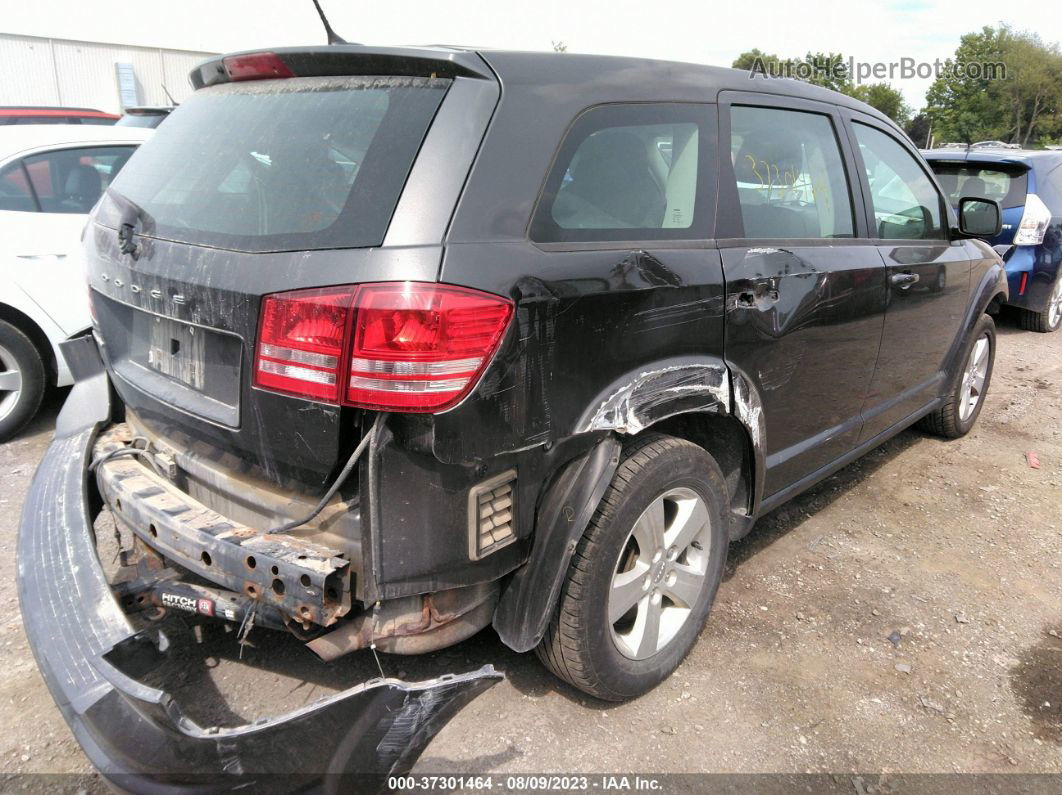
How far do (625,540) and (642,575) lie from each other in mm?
206

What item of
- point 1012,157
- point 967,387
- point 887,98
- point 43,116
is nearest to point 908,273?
point 967,387

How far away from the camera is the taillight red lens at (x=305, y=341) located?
172 centimetres

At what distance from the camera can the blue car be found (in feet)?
22.8

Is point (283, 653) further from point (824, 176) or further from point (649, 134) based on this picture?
point (824, 176)

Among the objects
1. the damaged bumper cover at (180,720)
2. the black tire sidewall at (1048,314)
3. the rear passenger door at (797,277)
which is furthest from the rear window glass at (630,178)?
the black tire sidewall at (1048,314)

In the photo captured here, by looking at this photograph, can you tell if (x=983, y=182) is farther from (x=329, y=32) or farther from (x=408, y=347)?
(x=408, y=347)

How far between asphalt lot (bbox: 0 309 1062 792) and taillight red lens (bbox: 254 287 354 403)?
1.15m

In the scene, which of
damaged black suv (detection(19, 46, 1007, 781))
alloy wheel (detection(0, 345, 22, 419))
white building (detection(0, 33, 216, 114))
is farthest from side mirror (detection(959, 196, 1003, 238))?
white building (detection(0, 33, 216, 114))

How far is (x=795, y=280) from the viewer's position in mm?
2695

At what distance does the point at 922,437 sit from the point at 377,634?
4.11 meters

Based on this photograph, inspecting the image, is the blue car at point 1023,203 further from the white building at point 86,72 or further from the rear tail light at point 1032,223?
the white building at point 86,72

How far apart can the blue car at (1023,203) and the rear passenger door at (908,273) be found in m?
3.54

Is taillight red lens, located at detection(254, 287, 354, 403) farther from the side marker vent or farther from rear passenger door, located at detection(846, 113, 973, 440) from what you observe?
rear passenger door, located at detection(846, 113, 973, 440)

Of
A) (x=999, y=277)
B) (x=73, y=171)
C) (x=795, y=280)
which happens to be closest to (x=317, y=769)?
(x=795, y=280)
